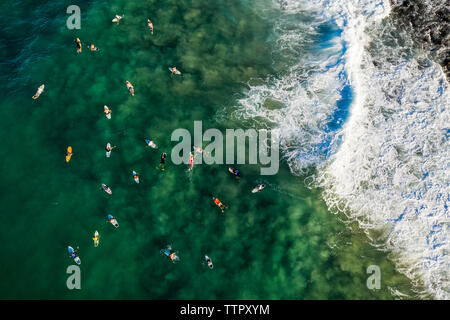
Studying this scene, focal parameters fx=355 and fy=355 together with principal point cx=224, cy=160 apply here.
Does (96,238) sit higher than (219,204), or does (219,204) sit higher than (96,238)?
(219,204)

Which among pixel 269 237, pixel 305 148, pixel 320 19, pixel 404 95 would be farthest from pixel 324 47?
pixel 269 237

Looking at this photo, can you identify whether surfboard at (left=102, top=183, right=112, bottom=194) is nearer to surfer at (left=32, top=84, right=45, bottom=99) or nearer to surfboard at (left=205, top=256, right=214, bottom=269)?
surfboard at (left=205, top=256, right=214, bottom=269)

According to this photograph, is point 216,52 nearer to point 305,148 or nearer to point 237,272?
point 305,148

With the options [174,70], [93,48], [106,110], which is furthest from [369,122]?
[93,48]

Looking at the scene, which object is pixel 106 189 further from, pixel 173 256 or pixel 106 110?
pixel 173 256

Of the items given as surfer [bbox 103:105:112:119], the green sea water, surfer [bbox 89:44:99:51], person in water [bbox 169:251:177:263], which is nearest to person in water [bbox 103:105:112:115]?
surfer [bbox 103:105:112:119]

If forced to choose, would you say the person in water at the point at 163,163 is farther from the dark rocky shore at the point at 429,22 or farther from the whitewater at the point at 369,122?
the dark rocky shore at the point at 429,22
